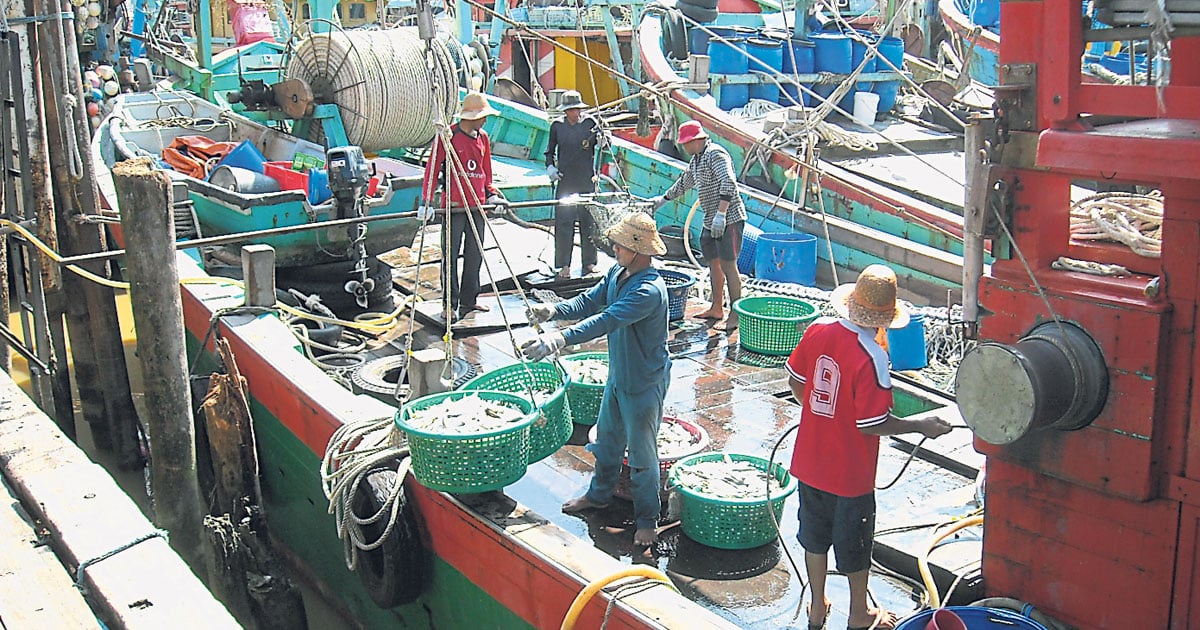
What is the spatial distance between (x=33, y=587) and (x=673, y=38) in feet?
51.0

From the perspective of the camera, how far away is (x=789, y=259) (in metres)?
10.3

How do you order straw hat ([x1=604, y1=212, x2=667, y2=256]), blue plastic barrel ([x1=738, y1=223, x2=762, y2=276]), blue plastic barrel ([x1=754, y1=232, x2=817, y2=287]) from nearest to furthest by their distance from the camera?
straw hat ([x1=604, y1=212, x2=667, y2=256]) < blue plastic barrel ([x1=754, y1=232, x2=817, y2=287]) < blue plastic barrel ([x1=738, y1=223, x2=762, y2=276])

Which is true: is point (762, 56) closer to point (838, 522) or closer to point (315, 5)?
point (315, 5)

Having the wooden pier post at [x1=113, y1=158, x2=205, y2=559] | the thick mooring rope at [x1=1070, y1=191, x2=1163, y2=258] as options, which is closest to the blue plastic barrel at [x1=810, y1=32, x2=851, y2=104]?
the wooden pier post at [x1=113, y1=158, x2=205, y2=559]

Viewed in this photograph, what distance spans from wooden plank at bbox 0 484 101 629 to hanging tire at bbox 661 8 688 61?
14937 mm

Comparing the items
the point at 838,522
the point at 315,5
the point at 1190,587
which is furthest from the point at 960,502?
the point at 315,5

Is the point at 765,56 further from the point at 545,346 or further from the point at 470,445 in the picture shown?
the point at 470,445

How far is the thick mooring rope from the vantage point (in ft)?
11.4

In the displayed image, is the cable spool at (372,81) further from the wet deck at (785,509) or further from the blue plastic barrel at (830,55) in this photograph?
the wet deck at (785,509)

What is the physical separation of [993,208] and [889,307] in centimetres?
92

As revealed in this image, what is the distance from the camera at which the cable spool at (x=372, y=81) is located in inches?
509

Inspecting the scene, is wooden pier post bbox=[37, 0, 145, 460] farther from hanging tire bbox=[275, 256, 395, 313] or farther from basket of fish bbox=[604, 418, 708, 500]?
basket of fish bbox=[604, 418, 708, 500]

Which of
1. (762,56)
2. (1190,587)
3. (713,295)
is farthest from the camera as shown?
(762,56)

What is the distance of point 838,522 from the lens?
4492 millimetres
